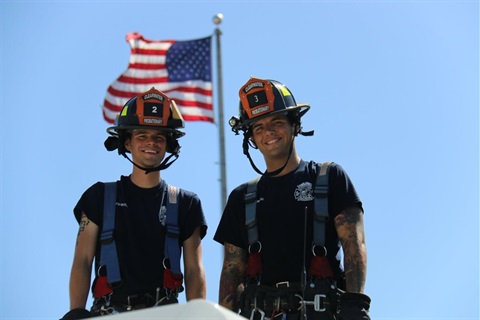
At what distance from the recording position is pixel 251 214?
24.7 feet

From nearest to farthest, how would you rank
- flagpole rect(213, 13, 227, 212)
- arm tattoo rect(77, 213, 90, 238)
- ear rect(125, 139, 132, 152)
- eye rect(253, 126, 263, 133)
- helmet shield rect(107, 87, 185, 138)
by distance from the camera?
eye rect(253, 126, 263, 133)
arm tattoo rect(77, 213, 90, 238)
helmet shield rect(107, 87, 185, 138)
ear rect(125, 139, 132, 152)
flagpole rect(213, 13, 227, 212)

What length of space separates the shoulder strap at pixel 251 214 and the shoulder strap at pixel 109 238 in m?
1.12

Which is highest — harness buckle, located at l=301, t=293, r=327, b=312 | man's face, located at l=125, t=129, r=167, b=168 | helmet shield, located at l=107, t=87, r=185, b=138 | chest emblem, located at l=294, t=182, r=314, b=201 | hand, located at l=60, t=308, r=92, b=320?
helmet shield, located at l=107, t=87, r=185, b=138

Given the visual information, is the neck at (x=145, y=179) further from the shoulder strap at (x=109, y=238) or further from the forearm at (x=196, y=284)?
the forearm at (x=196, y=284)

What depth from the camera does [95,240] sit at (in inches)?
311

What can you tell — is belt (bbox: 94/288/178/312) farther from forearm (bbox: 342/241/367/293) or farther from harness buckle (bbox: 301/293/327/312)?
forearm (bbox: 342/241/367/293)

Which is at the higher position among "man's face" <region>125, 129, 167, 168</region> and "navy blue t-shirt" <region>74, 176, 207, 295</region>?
"man's face" <region>125, 129, 167, 168</region>

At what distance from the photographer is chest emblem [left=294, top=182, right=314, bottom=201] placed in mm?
7449

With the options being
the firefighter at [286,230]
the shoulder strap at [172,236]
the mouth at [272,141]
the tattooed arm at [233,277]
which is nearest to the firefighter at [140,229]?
the shoulder strap at [172,236]

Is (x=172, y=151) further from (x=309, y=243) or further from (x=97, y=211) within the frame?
(x=309, y=243)

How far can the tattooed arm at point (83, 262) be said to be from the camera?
771 centimetres

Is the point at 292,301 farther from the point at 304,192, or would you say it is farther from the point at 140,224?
the point at 140,224

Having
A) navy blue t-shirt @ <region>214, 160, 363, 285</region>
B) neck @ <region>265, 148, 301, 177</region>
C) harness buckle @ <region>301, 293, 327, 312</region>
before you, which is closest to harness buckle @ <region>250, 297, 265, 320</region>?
navy blue t-shirt @ <region>214, 160, 363, 285</region>

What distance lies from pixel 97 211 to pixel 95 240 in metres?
0.25
